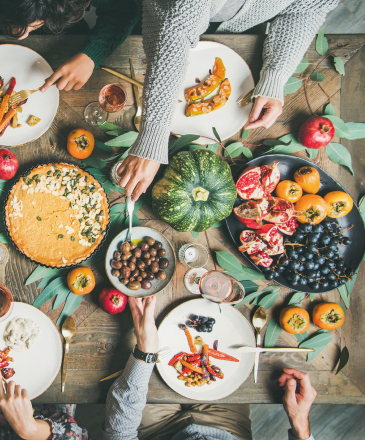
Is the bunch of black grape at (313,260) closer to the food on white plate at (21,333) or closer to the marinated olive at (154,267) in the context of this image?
the marinated olive at (154,267)

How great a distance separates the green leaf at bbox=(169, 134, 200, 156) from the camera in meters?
1.29

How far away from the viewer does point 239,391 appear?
140 centimetres

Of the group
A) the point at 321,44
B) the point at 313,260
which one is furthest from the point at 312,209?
the point at 321,44

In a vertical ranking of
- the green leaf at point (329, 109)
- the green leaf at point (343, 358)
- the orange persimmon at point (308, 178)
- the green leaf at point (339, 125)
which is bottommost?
the green leaf at point (343, 358)

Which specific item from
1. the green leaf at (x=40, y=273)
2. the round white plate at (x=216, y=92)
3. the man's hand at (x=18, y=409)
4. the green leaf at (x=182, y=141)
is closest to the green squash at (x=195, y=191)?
the green leaf at (x=182, y=141)

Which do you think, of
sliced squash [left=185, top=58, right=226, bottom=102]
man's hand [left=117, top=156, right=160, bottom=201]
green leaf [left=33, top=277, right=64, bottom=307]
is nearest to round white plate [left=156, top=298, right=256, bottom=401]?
green leaf [left=33, top=277, right=64, bottom=307]

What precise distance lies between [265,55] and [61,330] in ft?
5.05

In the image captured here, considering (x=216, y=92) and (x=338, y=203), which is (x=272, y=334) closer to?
(x=338, y=203)

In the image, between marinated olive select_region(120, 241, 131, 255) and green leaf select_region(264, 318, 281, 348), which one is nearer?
marinated olive select_region(120, 241, 131, 255)

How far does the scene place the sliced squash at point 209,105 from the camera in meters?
1.34

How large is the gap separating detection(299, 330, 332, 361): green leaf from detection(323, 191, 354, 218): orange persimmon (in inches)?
22.8

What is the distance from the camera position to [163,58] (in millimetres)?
1019

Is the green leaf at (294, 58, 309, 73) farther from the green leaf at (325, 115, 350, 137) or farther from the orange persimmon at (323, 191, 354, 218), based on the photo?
the orange persimmon at (323, 191, 354, 218)

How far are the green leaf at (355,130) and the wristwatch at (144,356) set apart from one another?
1370mm
